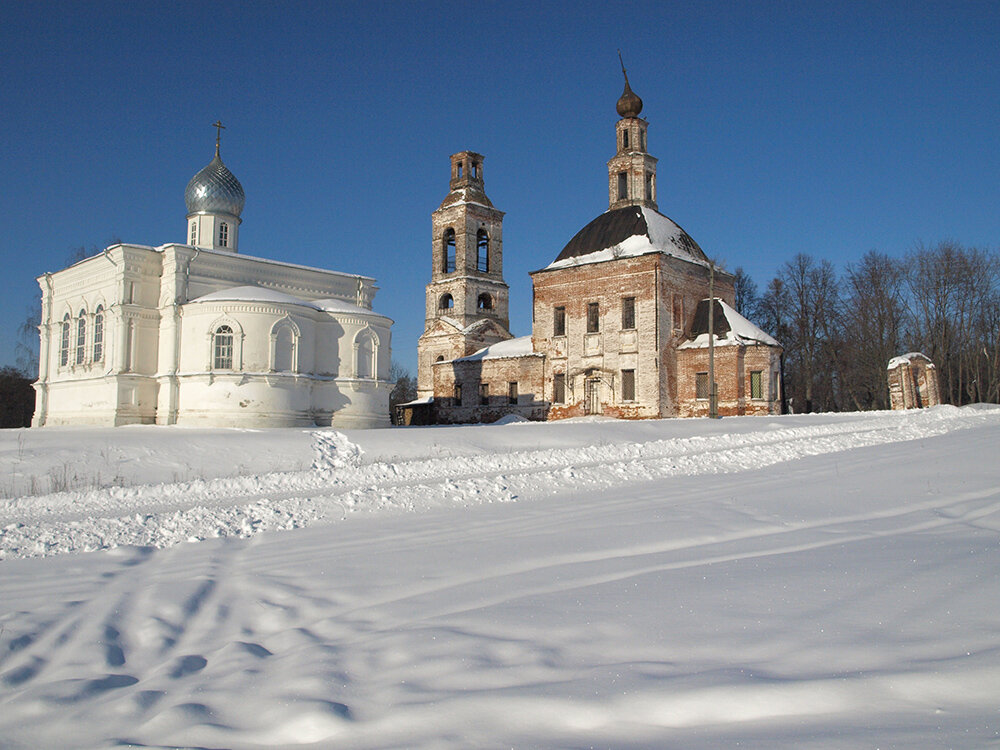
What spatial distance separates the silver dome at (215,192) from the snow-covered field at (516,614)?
65.4ft

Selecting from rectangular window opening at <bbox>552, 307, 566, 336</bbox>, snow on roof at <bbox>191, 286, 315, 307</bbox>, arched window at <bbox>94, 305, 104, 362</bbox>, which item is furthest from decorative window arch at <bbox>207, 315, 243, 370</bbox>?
rectangular window opening at <bbox>552, 307, 566, 336</bbox>

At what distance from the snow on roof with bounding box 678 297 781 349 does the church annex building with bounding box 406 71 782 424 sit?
0.06 meters

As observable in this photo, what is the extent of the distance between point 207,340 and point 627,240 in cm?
1811

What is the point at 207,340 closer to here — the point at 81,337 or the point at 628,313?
the point at 81,337

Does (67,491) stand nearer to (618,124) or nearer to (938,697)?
(938,697)

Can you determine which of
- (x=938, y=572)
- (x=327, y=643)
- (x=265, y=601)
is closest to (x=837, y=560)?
(x=938, y=572)

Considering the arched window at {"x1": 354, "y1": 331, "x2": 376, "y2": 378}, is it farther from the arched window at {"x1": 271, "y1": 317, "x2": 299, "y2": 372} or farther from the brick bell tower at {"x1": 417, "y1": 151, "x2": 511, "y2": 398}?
the brick bell tower at {"x1": 417, "y1": 151, "x2": 511, "y2": 398}

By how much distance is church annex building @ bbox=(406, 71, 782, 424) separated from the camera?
30.9 meters

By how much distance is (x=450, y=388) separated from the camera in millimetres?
39188

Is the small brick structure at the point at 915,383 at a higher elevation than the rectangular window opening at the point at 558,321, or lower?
lower

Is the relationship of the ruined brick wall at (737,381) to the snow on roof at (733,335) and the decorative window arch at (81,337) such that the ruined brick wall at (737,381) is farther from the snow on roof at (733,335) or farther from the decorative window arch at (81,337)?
the decorative window arch at (81,337)

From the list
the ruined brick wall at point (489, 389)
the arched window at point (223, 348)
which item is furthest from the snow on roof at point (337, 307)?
the ruined brick wall at point (489, 389)

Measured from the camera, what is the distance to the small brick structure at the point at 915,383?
93.9ft

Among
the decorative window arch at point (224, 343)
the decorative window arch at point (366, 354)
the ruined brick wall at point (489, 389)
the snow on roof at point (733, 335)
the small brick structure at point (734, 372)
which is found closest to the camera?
the decorative window arch at point (224, 343)
